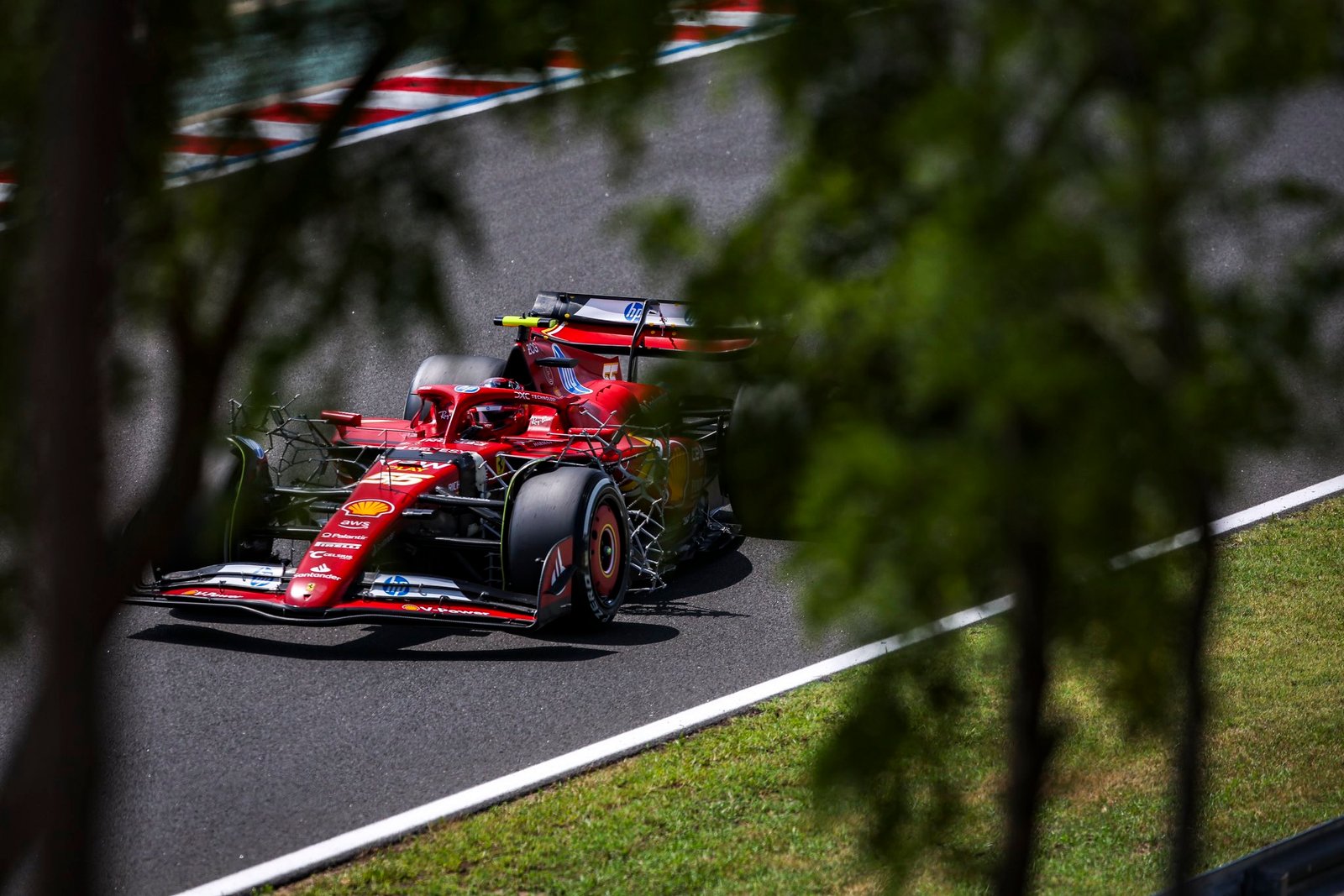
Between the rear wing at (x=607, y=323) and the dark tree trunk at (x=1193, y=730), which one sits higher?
the dark tree trunk at (x=1193, y=730)

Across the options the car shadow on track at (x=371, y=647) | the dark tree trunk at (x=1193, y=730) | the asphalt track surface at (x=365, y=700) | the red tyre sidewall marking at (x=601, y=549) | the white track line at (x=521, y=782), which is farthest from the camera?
the red tyre sidewall marking at (x=601, y=549)

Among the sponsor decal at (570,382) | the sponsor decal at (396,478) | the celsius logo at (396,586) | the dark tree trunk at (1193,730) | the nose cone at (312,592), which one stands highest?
the dark tree trunk at (1193,730)

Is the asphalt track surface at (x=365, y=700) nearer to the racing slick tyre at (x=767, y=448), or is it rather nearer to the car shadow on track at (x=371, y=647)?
the car shadow on track at (x=371, y=647)

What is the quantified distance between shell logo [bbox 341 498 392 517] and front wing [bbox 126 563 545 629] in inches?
12.1

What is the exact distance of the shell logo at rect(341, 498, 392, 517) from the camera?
7.90 metres

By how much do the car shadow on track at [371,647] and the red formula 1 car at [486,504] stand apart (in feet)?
0.81

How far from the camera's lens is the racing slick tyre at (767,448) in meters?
2.45

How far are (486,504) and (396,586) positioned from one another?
624 millimetres

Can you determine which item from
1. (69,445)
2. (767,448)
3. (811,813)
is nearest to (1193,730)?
(767,448)

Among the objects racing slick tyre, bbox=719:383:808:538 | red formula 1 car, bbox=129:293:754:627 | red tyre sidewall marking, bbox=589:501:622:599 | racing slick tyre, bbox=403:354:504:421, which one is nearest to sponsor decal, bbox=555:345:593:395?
red formula 1 car, bbox=129:293:754:627

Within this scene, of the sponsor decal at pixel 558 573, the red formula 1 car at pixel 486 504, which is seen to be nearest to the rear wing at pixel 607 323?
the red formula 1 car at pixel 486 504

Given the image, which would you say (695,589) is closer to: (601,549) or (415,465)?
(601,549)

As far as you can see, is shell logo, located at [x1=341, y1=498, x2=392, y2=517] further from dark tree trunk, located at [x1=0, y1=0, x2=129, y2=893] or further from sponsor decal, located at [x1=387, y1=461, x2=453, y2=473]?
dark tree trunk, located at [x1=0, y1=0, x2=129, y2=893]

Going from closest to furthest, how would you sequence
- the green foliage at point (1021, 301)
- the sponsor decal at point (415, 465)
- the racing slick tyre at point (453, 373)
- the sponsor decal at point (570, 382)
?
the green foliage at point (1021, 301)
the sponsor decal at point (415, 465)
the sponsor decal at point (570, 382)
the racing slick tyre at point (453, 373)
